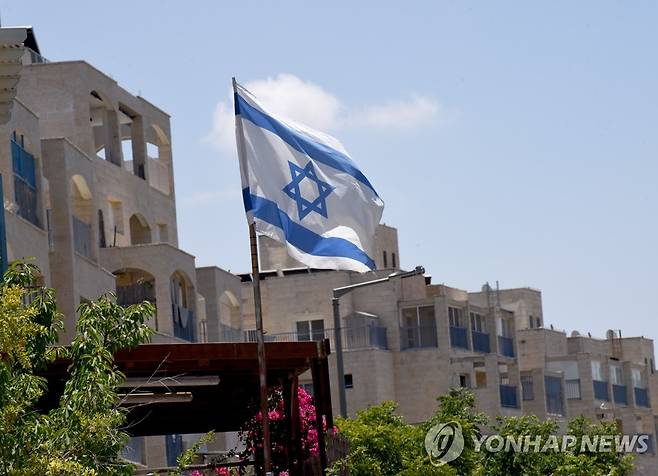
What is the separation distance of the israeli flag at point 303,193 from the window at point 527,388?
6200 cm

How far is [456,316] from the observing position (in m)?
73.4

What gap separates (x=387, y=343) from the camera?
2771 inches

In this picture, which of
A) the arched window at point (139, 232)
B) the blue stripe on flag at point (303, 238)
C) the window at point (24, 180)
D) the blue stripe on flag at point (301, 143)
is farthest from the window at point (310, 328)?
the blue stripe on flag at point (303, 238)

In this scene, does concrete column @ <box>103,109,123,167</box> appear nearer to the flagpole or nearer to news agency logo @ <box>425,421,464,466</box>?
news agency logo @ <box>425,421,464,466</box>

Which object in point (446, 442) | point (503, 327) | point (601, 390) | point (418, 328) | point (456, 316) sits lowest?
point (446, 442)

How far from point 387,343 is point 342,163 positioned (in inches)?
2014

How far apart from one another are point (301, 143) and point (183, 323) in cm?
3295

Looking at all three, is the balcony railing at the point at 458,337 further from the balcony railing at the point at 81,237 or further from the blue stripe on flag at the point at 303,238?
the blue stripe on flag at the point at 303,238

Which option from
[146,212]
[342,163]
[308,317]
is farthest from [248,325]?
[342,163]

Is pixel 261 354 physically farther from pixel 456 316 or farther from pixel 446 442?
pixel 456 316

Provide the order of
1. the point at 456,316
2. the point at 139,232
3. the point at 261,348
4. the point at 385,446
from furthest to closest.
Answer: the point at 456,316
the point at 139,232
the point at 385,446
the point at 261,348

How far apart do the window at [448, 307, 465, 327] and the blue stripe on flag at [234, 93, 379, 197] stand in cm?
5297

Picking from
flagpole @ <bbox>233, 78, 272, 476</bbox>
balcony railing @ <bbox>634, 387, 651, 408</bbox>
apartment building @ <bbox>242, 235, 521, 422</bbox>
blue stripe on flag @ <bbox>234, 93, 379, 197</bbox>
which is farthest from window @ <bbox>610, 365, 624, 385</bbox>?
flagpole @ <bbox>233, 78, 272, 476</bbox>

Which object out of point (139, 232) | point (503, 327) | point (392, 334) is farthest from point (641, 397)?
point (139, 232)
